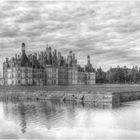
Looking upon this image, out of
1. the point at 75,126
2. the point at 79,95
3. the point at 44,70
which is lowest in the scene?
the point at 75,126

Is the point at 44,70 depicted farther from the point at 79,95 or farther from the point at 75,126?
the point at 75,126

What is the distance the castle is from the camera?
98125mm

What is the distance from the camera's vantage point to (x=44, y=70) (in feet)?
350

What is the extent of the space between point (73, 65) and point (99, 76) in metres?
30.3

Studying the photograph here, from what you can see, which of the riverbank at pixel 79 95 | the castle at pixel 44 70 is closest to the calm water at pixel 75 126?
the riverbank at pixel 79 95

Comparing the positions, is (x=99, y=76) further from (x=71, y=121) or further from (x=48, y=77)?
(x=71, y=121)

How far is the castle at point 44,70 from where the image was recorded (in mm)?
98125

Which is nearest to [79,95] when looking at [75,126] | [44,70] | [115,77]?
[75,126]

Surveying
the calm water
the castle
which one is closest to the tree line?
the castle

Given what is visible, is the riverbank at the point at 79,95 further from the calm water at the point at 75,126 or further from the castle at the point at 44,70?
the castle at the point at 44,70

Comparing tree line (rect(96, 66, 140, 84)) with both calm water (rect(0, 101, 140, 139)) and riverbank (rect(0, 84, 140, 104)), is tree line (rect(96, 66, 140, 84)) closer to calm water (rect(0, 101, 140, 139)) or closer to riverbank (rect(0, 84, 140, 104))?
riverbank (rect(0, 84, 140, 104))

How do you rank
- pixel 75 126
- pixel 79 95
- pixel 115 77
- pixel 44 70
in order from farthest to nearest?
pixel 115 77 → pixel 44 70 → pixel 79 95 → pixel 75 126

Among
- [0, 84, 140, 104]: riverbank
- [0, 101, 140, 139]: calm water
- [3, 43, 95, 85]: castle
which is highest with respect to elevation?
[3, 43, 95, 85]: castle

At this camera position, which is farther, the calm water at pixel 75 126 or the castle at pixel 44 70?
the castle at pixel 44 70
